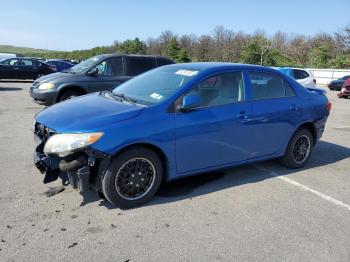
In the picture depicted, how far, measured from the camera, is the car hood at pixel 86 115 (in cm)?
438

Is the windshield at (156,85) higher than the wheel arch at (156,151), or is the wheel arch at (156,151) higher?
the windshield at (156,85)

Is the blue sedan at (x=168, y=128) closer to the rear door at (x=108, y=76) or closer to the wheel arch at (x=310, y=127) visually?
the wheel arch at (x=310, y=127)

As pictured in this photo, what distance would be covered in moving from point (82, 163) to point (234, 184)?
2287 mm

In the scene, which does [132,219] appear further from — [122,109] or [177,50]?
[177,50]

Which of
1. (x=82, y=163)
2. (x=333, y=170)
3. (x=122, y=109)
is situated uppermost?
(x=122, y=109)

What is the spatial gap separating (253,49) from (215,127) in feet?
188

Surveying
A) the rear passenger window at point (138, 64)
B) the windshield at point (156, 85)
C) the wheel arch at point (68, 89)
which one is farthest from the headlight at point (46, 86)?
the windshield at point (156, 85)

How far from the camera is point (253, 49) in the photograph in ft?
197

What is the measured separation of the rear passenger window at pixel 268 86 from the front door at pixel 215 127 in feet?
0.86

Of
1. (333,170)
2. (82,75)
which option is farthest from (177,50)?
(333,170)

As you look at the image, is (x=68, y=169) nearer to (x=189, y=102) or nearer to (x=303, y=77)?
(x=189, y=102)

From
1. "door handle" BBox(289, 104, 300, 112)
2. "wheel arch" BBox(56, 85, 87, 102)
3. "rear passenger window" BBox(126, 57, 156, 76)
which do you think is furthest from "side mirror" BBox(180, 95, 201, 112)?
"rear passenger window" BBox(126, 57, 156, 76)

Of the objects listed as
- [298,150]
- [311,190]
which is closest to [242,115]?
[311,190]

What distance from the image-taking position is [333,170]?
6672 mm
